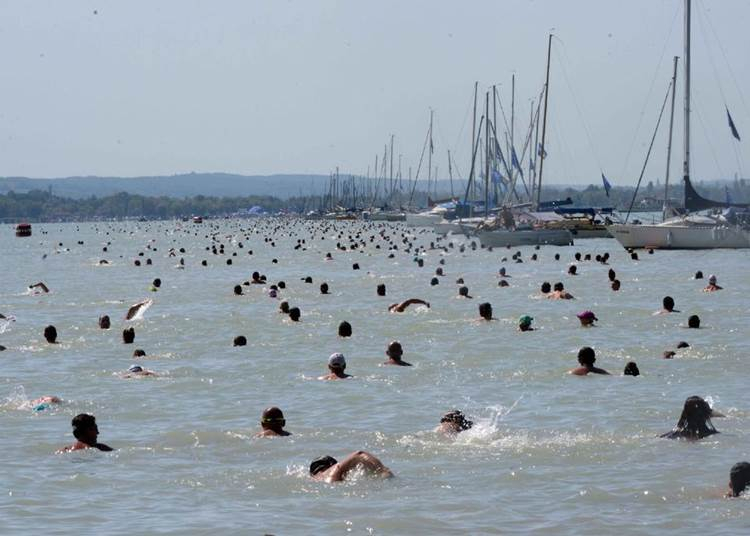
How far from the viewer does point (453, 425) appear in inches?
722

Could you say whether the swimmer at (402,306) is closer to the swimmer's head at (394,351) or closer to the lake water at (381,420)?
the lake water at (381,420)

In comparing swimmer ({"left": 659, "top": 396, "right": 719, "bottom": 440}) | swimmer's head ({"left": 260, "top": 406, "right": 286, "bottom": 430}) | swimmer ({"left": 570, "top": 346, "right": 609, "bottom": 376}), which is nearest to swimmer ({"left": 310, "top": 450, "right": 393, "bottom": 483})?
swimmer's head ({"left": 260, "top": 406, "right": 286, "bottom": 430})

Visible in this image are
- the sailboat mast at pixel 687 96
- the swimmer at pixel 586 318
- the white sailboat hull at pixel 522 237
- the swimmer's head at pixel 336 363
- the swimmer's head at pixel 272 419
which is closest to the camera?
the swimmer's head at pixel 272 419

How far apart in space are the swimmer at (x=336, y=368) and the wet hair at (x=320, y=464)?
8.47 metres

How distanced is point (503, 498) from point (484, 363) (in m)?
12.4

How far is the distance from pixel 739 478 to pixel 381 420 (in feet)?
22.8

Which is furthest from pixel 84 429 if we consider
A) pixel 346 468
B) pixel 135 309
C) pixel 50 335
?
pixel 135 309

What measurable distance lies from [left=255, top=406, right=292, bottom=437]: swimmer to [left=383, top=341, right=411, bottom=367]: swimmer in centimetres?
734

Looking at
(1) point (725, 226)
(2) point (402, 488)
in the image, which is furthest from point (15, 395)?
(1) point (725, 226)

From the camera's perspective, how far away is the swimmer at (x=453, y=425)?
18.3 metres

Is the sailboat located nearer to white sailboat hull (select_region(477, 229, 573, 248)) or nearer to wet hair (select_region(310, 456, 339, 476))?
A: white sailboat hull (select_region(477, 229, 573, 248))

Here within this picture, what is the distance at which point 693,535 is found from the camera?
1315cm

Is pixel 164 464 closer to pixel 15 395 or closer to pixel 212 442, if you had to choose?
pixel 212 442

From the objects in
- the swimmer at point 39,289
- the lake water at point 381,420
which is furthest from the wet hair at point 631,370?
the swimmer at point 39,289
